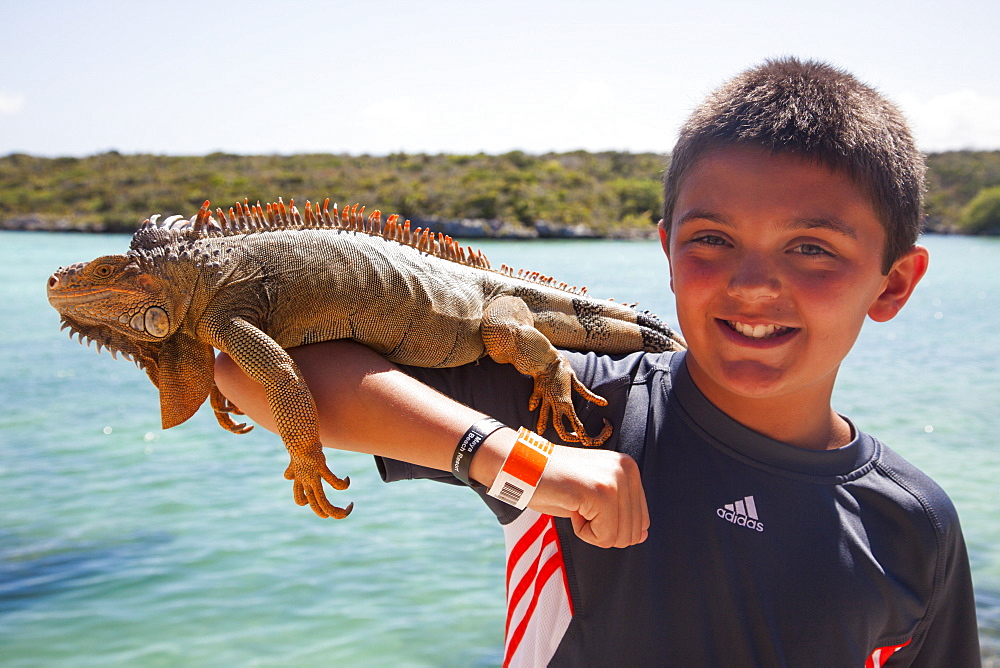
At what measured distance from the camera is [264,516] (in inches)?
399

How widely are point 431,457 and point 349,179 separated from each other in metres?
53.2

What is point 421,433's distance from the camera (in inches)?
75.1

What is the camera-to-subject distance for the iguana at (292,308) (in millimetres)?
1952

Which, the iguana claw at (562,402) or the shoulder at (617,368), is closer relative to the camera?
the iguana claw at (562,402)

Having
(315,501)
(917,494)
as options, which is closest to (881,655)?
(917,494)

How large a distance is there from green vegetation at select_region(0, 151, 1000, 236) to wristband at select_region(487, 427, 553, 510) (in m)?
40.3

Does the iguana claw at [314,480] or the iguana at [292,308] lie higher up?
the iguana at [292,308]

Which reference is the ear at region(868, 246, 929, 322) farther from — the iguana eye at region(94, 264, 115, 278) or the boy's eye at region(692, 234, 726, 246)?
the iguana eye at region(94, 264, 115, 278)

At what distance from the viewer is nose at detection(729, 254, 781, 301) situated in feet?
6.17

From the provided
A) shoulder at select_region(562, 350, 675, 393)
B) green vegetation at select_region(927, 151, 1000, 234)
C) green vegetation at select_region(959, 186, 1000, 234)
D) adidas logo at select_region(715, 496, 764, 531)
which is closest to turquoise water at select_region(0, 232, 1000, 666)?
shoulder at select_region(562, 350, 675, 393)

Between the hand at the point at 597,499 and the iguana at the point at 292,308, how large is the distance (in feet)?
1.31

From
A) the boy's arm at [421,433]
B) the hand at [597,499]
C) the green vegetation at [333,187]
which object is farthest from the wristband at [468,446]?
the green vegetation at [333,187]

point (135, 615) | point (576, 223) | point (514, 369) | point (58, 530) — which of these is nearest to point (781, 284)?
point (514, 369)

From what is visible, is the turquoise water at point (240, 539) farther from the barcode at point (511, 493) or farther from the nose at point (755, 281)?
the nose at point (755, 281)
